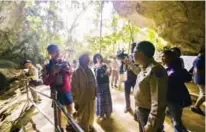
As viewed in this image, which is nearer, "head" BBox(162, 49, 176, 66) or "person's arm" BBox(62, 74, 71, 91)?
"head" BBox(162, 49, 176, 66)

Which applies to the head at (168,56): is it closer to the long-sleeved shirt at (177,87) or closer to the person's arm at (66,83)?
the long-sleeved shirt at (177,87)

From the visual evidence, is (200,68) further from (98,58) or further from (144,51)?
(144,51)

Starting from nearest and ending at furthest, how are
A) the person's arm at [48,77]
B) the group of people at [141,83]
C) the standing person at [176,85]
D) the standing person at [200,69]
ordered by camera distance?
the group of people at [141,83] → the standing person at [176,85] → the person's arm at [48,77] → the standing person at [200,69]

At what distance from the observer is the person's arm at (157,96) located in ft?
7.50

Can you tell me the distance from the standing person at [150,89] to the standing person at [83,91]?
1821 millimetres

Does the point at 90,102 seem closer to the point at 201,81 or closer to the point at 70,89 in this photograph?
the point at 70,89

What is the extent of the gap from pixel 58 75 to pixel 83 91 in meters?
0.53

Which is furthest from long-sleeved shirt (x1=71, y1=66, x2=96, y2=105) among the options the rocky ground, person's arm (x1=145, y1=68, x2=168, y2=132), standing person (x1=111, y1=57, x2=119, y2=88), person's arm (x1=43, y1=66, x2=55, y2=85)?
standing person (x1=111, y1=57, x2=119, y2=88)

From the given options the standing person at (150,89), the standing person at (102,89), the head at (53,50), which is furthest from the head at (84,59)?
the standing person at (150,89)

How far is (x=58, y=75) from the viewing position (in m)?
4.31

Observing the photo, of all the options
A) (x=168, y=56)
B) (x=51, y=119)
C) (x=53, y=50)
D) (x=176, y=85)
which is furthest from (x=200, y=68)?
(x=51, y=119)

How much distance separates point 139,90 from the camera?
2.62m

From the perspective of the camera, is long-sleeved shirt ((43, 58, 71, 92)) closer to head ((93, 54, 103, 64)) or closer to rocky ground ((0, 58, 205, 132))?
rocky ground ((0, 58, 205, 132))

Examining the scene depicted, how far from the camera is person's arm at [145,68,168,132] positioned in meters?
2.29
